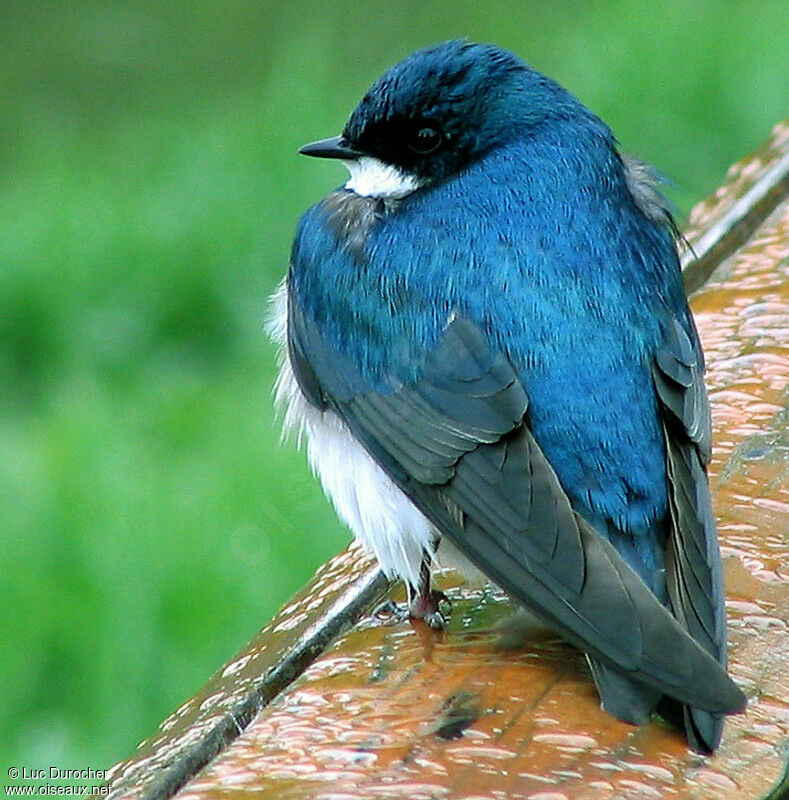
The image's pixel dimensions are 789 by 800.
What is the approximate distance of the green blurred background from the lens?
363cm

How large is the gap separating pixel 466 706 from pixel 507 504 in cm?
36

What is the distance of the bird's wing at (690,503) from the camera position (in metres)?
1.85

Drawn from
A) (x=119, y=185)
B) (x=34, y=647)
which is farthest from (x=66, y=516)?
(x=119, y=185)

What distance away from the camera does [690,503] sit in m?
2.02

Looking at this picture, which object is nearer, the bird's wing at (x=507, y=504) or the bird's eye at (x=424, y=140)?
the bird's wing at (x=507, y=504)

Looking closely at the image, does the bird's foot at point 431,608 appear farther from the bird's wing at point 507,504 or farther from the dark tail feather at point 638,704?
the dark tail feather at point 638,704

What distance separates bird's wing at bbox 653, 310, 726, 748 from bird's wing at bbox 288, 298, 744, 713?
3cm

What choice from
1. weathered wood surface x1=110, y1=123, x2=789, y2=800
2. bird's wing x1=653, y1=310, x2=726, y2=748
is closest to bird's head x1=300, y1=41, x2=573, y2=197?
bird's wing x1=653, y1=310, x2=726, y2=748

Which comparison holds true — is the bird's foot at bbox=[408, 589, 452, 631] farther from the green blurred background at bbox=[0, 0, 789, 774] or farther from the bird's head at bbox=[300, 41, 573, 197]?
the green blurred background at bbox=[0, 0, 789, 774]

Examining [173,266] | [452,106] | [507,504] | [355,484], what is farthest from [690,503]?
[173,266]

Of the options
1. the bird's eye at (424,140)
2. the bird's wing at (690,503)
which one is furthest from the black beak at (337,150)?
the bird's wing at (690,503)

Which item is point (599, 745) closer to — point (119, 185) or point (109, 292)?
point (109, 292)

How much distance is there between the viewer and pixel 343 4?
7.16m

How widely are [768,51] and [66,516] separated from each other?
2.93m
